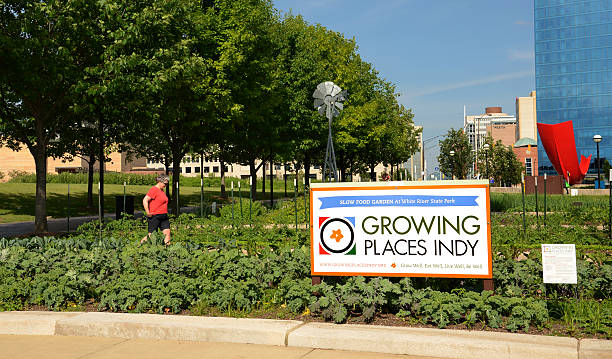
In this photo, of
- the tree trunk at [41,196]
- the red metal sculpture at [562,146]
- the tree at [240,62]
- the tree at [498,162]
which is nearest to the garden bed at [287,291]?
the tree trunk at [41,196]

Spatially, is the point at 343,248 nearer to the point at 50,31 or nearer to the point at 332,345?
the point at 332,345

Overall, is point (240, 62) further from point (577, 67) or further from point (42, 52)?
point (577, 67)

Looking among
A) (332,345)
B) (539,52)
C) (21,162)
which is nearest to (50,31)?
(332,345)

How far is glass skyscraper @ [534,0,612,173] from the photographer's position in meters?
108

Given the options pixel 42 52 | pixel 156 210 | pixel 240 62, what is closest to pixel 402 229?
pixel 156 210

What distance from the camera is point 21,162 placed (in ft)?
298

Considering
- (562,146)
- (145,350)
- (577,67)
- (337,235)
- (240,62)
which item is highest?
(577,67)

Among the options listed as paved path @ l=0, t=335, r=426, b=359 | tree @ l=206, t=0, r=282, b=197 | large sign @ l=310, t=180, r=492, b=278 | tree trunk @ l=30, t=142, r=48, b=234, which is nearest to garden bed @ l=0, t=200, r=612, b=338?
large sign @ l=310, t=180, r=492, b=278

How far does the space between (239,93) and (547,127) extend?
41537 millimetres

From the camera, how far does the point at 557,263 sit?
245 inches

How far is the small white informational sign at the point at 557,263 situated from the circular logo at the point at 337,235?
6.84 ft

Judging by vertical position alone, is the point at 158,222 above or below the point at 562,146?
below

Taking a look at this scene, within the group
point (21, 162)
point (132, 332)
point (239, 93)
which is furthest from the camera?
point (21, 162)

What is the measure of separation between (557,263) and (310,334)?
2.67 metres
